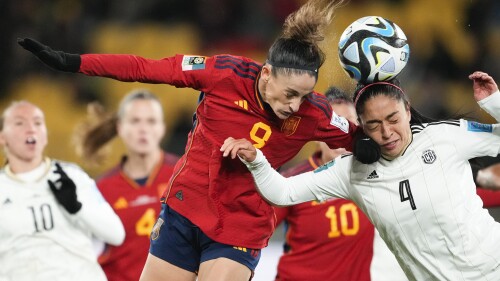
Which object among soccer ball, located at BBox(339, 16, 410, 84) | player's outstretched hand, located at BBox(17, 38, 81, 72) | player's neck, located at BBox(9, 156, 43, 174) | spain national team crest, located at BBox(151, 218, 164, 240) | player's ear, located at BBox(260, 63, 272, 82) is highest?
soccer ball, located at BBox(339, 16, 410, 84)

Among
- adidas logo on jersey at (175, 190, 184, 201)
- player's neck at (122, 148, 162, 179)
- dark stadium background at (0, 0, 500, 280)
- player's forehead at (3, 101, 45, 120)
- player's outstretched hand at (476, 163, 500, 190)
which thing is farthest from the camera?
dark stadium background at (0, 0, 500, 280)

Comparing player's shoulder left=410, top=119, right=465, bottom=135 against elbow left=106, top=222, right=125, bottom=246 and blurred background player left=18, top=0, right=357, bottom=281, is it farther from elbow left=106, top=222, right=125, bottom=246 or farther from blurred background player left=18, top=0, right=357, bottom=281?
elbow left=106, top=222, right=125, bottom=246

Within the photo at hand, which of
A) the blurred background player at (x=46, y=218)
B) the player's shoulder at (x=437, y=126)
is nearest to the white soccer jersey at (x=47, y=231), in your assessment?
the blurred background player at (x=46, y=218)

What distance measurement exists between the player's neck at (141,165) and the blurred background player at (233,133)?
2292 mm

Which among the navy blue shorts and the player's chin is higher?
the player's chin

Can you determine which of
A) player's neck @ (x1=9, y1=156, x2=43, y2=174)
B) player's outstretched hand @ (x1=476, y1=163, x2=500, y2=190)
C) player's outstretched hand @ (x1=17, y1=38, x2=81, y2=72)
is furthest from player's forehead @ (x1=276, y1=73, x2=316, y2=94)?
player's neck @ (x1=9, y1=156, x2=43, y2=174)

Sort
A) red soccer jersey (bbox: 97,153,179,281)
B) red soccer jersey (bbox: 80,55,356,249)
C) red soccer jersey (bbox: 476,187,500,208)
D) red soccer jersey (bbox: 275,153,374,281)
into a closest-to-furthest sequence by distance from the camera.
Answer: red soccer jersey (bbox: 80,55,356,249), red soccer jersey (bbox: 476,187,500,208), red soccer jersey (bbox: 275,153,374,281), red soccer jersey (bbox: 97,153,179,281)

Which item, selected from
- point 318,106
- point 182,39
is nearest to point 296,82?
point 318,106

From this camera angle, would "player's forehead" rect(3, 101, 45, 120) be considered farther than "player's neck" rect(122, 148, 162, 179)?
No

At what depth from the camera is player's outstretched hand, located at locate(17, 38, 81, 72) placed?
3.57 metres

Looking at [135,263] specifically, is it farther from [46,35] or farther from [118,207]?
[46,35]

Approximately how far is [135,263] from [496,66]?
5533 mm

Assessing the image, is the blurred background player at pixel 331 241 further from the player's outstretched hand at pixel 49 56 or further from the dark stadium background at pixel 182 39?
the dark stadium background at pixel 182 39

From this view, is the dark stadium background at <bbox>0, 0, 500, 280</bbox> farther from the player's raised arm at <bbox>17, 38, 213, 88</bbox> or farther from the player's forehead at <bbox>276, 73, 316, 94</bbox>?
the player's forehead at <bbox>276, 73, 316, 94</bbox>
